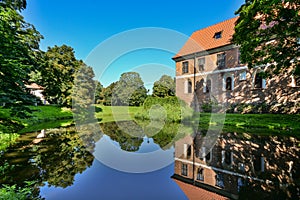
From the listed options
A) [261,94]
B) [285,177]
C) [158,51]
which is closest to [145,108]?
[158,51]

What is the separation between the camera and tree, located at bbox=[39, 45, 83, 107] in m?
25.6

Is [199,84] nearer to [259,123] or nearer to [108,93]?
[259,123]

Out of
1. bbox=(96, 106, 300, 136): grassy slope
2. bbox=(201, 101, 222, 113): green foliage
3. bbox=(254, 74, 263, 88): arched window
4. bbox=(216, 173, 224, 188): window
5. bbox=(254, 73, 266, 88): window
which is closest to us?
bbox=(216, 173, 224, 188): window

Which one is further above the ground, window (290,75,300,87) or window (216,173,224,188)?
window (290,75,300,87)

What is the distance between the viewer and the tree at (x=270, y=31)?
947 centimetres

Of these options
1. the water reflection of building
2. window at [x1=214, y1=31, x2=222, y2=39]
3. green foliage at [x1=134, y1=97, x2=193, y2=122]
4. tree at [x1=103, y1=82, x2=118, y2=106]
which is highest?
window at [x1=214, y1=31, x2=222, y2=39]

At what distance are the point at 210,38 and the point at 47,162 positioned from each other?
21.9m

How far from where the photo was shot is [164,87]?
2162cm

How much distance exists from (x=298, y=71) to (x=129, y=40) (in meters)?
9.92

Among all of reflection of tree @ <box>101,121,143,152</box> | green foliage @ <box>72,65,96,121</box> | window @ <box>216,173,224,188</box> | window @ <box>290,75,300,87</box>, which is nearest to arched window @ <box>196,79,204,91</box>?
window @ <box>290,75,300,87</box>

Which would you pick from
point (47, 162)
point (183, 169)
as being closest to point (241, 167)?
point (183, 169)

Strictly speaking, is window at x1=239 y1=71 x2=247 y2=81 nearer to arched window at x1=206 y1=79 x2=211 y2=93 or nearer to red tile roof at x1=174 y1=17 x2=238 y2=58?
arched window at x1=206 y1=79 x2=211 y2=93

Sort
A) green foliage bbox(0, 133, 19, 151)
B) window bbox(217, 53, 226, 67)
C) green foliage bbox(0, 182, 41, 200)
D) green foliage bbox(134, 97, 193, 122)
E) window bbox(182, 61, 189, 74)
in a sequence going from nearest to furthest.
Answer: green foliage bbox(0, 182, 41, 200), green foliage bbox(0, 133, 19, 151), green foliage bbox(134, 97, 193, 122), window bbox(217, 53, 226, 67), window bbox(182, 61, 189, 74)

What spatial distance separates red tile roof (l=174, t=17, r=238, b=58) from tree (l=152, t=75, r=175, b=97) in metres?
4.26
